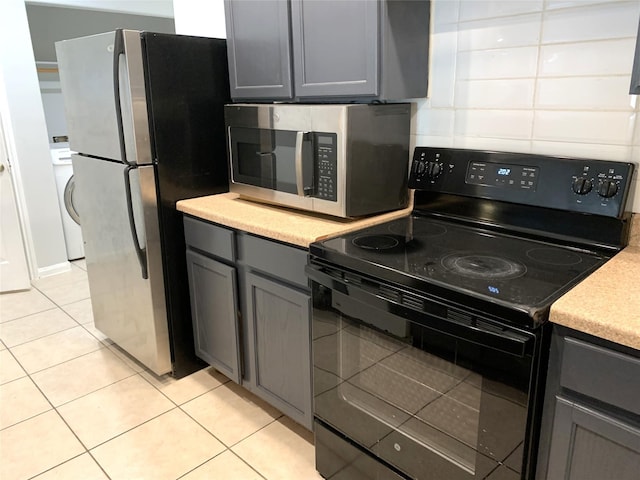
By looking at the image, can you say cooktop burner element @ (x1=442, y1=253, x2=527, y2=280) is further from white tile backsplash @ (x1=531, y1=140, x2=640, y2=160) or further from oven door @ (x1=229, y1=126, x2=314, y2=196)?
oven door @ (x1=229, y1=126, x2=314, y2=196)

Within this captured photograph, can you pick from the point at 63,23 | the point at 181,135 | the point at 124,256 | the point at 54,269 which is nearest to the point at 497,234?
the point at 181,135

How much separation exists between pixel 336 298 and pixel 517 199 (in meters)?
0.67

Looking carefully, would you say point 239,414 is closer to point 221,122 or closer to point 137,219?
point 137,219

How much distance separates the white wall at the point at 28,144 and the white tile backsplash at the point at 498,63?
121 inches

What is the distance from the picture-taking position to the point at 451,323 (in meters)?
1.24

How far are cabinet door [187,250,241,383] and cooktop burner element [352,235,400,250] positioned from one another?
640 millimetres

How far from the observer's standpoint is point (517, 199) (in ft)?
5.39

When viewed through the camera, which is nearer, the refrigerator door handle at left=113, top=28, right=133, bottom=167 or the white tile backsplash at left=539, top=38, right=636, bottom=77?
the white tile backsplash at left=539, top=38, right=636, bottom=77

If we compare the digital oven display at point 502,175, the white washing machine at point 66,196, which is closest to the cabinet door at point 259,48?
the digital oven display at point 502,175

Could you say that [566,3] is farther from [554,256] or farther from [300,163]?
[300,163]

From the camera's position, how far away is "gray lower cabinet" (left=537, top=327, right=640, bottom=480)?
3.42 ft

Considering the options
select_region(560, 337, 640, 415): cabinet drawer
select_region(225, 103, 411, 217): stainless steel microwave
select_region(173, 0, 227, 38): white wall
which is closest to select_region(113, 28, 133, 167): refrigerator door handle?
select_region(225, 103, 411, 217): stainless steel microwave

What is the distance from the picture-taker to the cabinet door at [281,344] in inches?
71.9

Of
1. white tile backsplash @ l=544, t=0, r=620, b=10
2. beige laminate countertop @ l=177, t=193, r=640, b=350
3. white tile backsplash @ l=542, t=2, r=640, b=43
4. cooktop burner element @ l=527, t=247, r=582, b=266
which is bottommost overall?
cooktop burner element @ l=527, t=247, r=582, b=266
